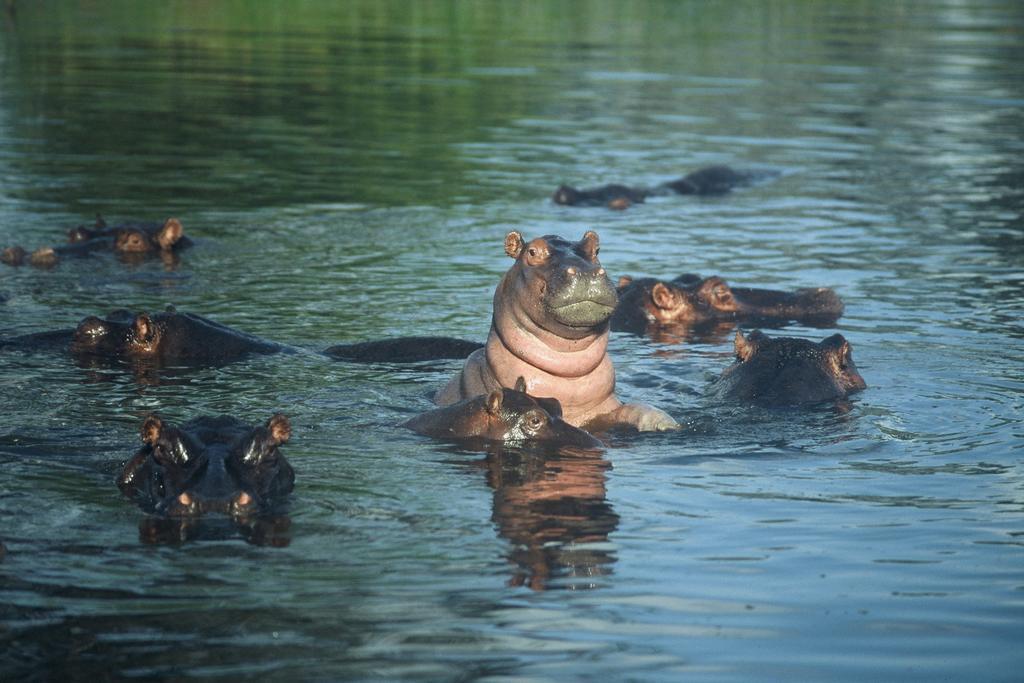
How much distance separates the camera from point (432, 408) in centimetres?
898

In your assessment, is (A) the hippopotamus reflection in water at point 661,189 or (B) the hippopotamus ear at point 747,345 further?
(A) the hippopotamus reflection in water at point 661,189

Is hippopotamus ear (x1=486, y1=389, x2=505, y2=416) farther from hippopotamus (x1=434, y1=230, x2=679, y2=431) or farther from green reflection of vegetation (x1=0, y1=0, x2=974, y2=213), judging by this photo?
green reflection of vegetation (x1=0, y1=0, x2=974, y2=213)

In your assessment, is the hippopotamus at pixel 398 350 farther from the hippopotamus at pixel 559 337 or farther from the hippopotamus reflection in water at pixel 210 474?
the hippopotamus reflection in water at pixel 210 474

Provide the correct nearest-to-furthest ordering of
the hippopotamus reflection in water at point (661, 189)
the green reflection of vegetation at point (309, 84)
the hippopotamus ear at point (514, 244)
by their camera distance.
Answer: the hippopotamus ear at point (514, 244), the hippopotamus reflection in water at point (661, 189), the green reflection of vegetation at point (309, 84)

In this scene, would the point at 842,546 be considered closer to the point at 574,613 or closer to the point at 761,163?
the point at 574,613

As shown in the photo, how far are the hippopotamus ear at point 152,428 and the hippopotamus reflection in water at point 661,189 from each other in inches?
408

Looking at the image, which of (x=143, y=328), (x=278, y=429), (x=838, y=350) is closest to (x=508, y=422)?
(x=278, y=429)

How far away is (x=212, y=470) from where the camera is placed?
6719 mm

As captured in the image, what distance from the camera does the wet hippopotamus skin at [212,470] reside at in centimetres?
664

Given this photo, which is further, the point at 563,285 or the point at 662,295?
the point at 662,295

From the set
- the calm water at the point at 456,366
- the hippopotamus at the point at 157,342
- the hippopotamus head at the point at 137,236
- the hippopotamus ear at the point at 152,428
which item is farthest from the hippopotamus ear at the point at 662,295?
the hippopotamus ear at the point at 152,428

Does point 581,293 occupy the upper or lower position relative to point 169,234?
upper

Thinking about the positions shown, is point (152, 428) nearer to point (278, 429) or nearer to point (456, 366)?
point (278, 429)

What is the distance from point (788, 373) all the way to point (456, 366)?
7.10 feet
